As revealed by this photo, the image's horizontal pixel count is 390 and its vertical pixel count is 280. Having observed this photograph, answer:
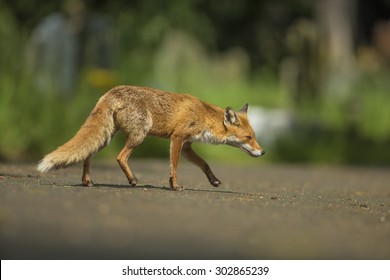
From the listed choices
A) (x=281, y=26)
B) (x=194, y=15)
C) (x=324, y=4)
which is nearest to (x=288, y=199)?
(x=194, y=15)

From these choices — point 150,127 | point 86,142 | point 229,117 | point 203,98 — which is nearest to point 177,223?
point 86,142

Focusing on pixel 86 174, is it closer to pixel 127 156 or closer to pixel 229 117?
pixel 127 156

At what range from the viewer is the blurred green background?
16.6 metres

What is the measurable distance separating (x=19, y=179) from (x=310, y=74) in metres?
14.7

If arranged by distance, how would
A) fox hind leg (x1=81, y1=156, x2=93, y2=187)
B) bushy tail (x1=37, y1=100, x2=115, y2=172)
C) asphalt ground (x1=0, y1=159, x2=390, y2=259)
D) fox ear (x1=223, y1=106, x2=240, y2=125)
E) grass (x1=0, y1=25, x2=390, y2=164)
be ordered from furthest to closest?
grass (x1=0, y1=25, x2=390, y2=164) → fox ear (x1=223, y1=106, x2=240, y2=125) → fox hind leg (x1=81, y1=156, x2=93, y2=187) → bushy tail (x1=37, y1=100, x2=115, y2=172) → asphalt ground (x1=0, y1=159, x2=390, y2=259)

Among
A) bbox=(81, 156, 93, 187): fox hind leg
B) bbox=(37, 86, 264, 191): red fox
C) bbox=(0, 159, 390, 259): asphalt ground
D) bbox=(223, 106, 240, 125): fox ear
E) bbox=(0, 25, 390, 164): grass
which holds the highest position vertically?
bbox=(0, 25, 390, 164): grass

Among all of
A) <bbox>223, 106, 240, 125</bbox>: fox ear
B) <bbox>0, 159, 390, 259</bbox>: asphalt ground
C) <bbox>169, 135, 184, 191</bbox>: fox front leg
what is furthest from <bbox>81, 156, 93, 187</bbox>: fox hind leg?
<bbox>223, 106, 240, 125</bbox>: fox ear

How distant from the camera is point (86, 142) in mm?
9242

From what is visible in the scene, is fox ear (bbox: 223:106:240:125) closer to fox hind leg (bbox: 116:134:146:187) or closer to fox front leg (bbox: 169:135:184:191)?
fox front leg (bbox: 169:135:184:191)

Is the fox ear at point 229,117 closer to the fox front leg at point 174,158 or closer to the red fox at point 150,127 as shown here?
the red fox at point 150,127

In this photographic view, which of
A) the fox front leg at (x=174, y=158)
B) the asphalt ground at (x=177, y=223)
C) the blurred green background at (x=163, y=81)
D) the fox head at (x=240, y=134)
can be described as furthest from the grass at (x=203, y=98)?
the fox front leg at (x=174, y=158)

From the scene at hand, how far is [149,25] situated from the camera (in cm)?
2555

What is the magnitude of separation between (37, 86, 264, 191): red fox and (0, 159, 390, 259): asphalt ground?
367mm

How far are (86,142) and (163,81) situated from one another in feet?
37.4
